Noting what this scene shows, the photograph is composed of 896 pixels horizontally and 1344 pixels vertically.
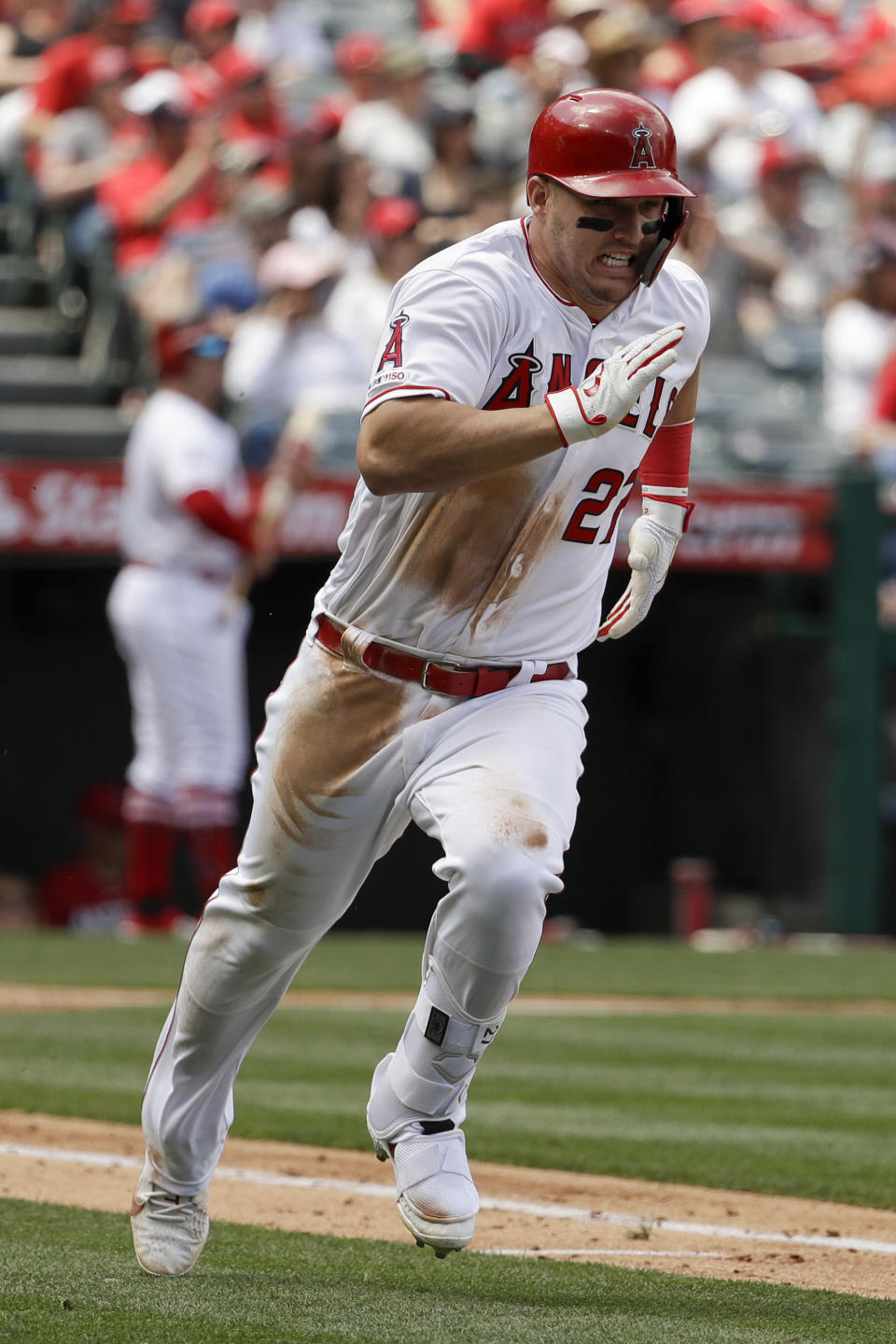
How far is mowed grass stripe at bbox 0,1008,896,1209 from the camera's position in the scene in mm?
5160

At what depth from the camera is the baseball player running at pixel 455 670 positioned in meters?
3.49

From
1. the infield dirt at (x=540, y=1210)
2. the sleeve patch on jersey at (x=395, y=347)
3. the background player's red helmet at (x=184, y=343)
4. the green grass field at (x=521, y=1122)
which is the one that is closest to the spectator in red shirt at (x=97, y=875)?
the green grass field at (x=521, y=1122)

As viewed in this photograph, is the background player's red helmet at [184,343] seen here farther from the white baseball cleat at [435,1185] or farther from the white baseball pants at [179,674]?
the white baseball cleat at [435,1185]

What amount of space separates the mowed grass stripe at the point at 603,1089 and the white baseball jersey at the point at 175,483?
2697 mm

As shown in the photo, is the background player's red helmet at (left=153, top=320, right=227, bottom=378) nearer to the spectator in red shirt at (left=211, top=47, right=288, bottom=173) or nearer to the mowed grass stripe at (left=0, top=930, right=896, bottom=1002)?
the mowed grass stripe at (left=0, top=930, right=896, bottom=1002)

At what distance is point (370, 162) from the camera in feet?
42.1

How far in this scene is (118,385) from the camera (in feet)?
39.0

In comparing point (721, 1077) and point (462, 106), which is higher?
point (462, 106)

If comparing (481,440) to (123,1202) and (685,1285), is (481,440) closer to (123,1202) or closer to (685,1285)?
(685,1285)

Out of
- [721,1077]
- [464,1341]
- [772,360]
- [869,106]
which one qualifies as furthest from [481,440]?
[869,106]

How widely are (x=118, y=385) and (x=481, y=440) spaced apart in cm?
879

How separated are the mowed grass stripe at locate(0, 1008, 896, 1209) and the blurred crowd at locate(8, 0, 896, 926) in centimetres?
419

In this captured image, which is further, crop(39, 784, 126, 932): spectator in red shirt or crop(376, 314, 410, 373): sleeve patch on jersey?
crop(39, 784, 126, 932): spectator in red shirt

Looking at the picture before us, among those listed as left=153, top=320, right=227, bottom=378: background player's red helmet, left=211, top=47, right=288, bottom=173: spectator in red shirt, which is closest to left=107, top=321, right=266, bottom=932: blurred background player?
left=153, top=320, right=227, bottom=378: background player's red helmet
